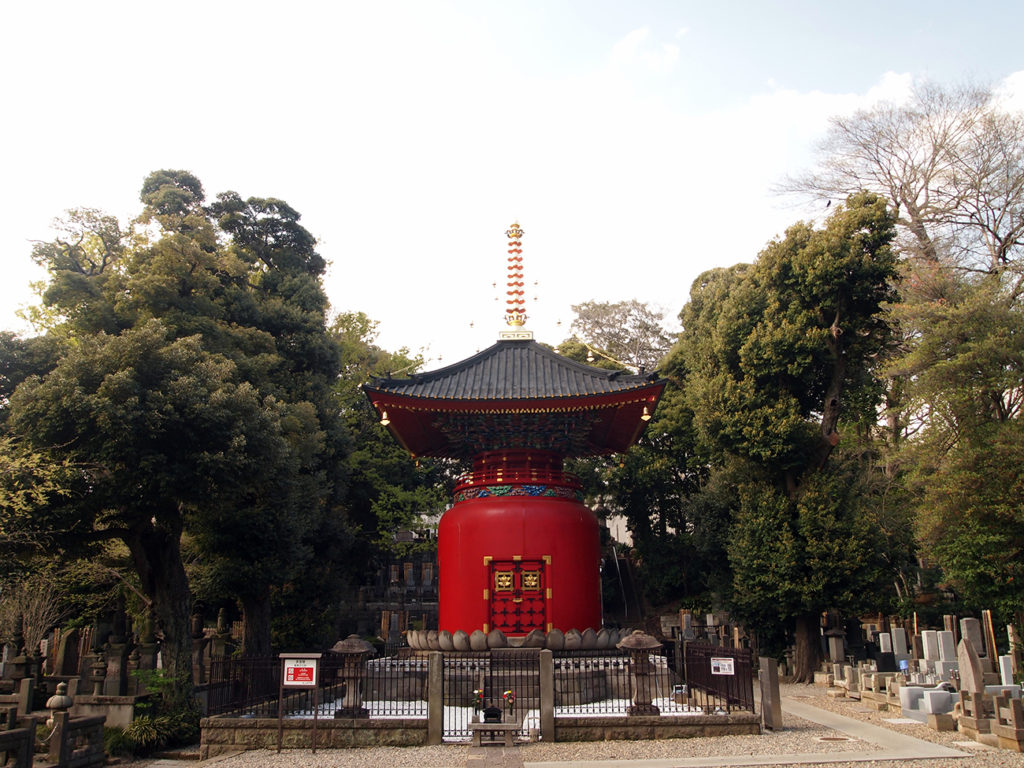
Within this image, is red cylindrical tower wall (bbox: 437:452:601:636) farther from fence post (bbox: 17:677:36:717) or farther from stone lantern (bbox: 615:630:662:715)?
fence post (bbox: 17:677:36:717)

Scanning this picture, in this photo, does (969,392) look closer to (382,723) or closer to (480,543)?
(480,543)

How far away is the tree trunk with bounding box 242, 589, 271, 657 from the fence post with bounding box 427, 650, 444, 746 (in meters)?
11.1

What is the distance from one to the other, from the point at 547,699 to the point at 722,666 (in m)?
3.16

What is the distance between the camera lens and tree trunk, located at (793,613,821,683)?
75.7 ft

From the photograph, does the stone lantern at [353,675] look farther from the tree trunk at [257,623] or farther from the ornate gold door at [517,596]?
the tree trunk at [257,623]

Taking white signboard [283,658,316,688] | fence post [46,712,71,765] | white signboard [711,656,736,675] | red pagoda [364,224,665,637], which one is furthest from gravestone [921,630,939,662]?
fence post [46,712,71,765]

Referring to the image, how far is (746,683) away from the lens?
519 inches

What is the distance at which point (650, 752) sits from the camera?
456 inches

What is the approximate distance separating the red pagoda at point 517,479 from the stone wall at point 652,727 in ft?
16.1

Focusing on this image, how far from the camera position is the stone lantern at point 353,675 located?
526 inches

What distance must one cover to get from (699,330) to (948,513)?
41.4 feet

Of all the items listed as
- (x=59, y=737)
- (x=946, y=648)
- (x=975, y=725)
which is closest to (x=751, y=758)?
(x=975, y=725)

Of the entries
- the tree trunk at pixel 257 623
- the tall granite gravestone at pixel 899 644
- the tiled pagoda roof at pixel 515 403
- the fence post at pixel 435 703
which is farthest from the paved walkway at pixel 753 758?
the tree trunk at pixel 257 623

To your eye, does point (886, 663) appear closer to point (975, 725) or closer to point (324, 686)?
point (975, 725)
